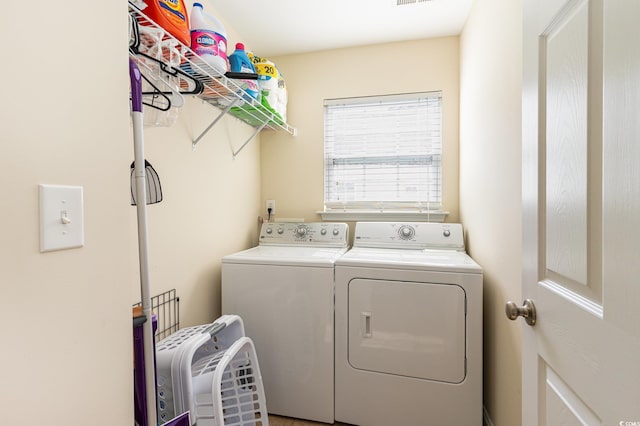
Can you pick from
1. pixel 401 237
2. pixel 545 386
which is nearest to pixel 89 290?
pixel 545 386

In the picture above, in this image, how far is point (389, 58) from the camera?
238 cm

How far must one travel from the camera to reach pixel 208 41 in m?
1.27

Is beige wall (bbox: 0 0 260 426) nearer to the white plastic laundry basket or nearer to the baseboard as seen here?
the white plastic laundry basket

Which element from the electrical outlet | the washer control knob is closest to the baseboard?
the washer control knob

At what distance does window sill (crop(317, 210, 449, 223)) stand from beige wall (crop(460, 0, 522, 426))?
366mm

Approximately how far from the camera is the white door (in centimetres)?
49

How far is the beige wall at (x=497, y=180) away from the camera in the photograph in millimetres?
1226

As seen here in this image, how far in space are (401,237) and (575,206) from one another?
155 cm

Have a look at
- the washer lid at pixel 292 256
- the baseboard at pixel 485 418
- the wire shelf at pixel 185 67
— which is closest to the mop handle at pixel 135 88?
the wire shelf at pixel 185 67

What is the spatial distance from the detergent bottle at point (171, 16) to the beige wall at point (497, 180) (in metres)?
1.28

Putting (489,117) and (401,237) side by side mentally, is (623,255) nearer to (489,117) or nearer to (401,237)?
(489,117)

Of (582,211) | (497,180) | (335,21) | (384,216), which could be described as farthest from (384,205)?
(582,211)

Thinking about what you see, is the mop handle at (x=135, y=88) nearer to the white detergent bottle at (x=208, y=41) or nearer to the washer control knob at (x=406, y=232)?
the white detergent bottle at (x=208, y=41)

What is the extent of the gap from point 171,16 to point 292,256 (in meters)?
1.30
